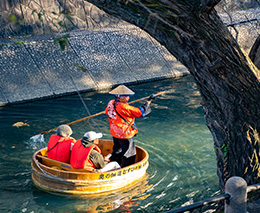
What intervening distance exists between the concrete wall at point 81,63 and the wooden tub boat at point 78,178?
21.3ft

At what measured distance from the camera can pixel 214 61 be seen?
528 cm

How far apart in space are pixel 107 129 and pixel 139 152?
8.73 ft

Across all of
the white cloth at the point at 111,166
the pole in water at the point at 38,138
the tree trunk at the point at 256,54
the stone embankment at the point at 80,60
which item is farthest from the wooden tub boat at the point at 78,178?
the stone embankment at the point at 80,60

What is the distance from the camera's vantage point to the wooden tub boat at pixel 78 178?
26.3 feet

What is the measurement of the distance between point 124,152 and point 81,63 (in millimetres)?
8258

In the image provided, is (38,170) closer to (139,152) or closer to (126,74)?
(139,152)

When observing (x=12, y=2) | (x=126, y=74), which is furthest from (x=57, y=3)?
(x=126, y=74)

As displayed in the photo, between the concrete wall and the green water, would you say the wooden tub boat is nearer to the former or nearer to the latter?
the green water

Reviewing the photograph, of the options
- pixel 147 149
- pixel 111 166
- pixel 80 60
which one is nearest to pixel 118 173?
pixel 111 166

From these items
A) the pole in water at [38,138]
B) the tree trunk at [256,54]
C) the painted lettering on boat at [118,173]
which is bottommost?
the pole in water at [38,138]

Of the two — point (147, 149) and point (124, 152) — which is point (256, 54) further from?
point (147, 149)

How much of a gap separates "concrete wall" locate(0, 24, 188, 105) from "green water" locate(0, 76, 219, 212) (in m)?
0.65

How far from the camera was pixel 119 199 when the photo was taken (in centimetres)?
805

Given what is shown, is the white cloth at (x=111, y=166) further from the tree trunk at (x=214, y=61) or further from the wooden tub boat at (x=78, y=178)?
the tree trunk at (x=214, y=61)
